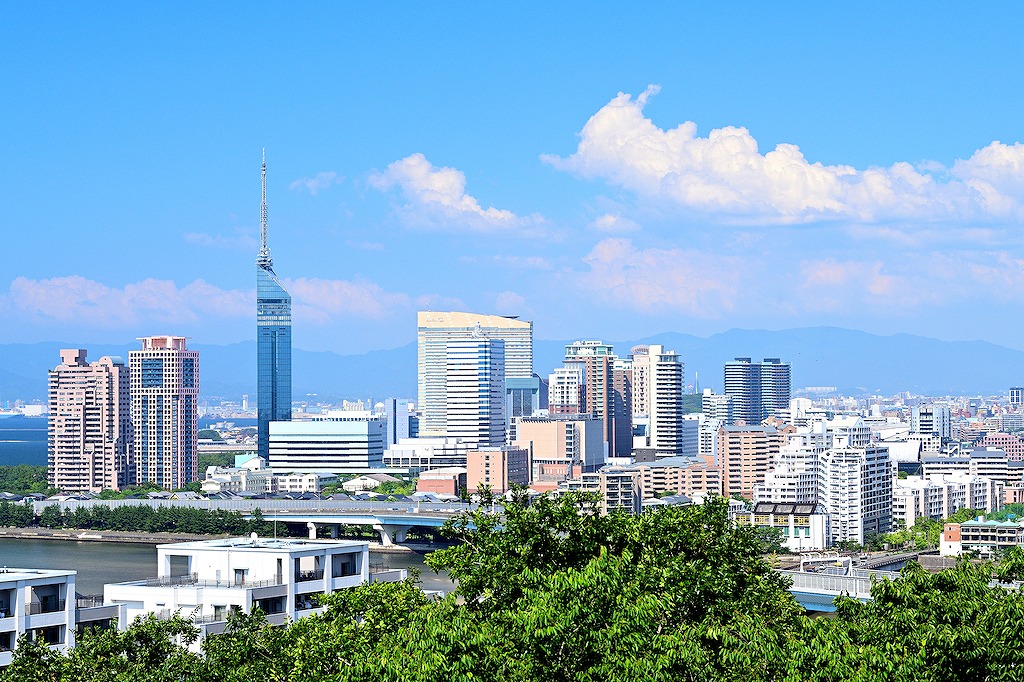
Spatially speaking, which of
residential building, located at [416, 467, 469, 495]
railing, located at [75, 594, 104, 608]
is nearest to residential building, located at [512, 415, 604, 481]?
residential building, located at [416, 467, 469, 495]

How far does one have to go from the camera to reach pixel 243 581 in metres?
10.1

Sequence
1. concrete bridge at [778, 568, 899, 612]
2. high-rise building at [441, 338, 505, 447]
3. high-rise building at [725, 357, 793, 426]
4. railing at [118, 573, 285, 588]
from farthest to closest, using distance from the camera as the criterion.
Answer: high-rise building at [725, 357, 793, 426] < high-rise building at [441, 338, 505, 447] < concrete bridge at [778, 568, 899, 612] < railing at [118, 573, 285, 588]

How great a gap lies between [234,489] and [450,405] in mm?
12623

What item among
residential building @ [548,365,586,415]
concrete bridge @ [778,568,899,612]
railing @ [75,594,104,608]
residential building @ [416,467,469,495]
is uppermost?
residential building @ [548,365,586,415]

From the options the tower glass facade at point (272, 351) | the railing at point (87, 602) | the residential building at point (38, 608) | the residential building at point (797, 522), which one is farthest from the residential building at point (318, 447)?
the residential building at point (38, 608)

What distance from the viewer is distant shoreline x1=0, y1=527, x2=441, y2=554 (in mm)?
26297

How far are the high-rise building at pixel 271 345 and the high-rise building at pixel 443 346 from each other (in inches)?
239

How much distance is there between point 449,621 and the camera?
4309mm

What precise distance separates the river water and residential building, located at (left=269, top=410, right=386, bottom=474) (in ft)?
51.8

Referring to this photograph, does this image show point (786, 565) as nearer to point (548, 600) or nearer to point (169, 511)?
point (169, 511)

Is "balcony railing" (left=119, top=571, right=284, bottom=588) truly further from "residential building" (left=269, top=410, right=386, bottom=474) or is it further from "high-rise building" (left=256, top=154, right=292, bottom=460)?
"high-rise building" (left=256, top=154, right=292, bottom=460)

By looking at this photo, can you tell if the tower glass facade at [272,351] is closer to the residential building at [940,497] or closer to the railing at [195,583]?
the residential building at [940,497]

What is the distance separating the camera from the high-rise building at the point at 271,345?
154ft

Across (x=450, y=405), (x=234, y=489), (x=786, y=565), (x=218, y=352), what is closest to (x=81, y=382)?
(x=234, y=489)
